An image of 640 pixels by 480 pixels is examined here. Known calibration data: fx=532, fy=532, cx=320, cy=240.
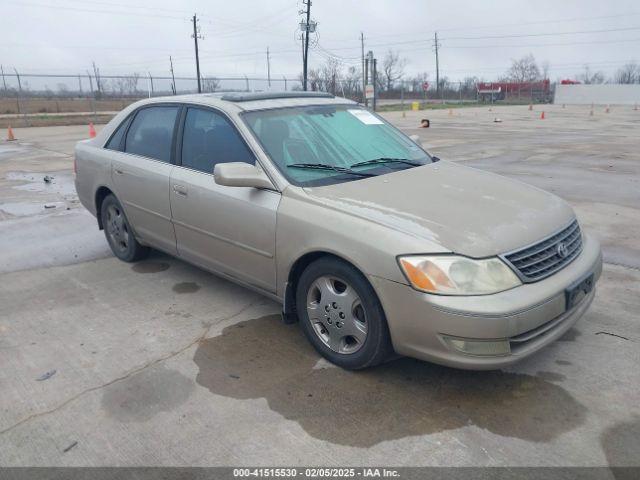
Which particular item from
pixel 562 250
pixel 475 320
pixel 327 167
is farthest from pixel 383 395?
pixel 327 167

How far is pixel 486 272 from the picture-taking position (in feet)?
8.87

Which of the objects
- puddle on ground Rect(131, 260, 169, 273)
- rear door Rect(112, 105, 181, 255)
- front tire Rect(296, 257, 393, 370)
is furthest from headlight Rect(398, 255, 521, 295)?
puddle on ground Rect(131, 260, 169, 273)

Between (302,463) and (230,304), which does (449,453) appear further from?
(230,304)

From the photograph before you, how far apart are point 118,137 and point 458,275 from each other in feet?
12.2

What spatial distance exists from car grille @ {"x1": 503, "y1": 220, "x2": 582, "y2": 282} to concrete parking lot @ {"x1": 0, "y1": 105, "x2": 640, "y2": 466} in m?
0.66

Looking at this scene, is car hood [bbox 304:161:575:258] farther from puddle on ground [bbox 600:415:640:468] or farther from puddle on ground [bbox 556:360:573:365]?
puddle on ground [bbox 600:415:640:468]

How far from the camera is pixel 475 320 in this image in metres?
2.62

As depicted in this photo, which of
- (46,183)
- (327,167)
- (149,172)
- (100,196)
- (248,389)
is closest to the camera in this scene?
(248,389)

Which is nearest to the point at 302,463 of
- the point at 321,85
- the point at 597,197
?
the point at 597,197

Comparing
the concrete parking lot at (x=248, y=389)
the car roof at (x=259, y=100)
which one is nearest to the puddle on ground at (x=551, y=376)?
the concrete parking lot at (x=248, y=389)

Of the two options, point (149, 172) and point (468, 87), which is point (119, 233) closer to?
point (149, 172)

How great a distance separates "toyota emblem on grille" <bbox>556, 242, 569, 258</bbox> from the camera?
3.05 metres

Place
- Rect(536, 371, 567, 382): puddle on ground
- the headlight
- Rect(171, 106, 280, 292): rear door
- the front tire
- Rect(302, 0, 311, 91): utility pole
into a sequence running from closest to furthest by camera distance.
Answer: the headlight → the front tire → Rect(536, 371, 567, 382): puddle on ground → Rect(171, 106, 280, 292): rear door → Rect(302, 0, 311, 91): utility pole

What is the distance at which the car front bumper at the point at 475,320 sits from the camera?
263 cm
